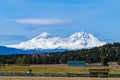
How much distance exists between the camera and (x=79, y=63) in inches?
6658

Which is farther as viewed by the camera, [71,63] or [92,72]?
[71,63]

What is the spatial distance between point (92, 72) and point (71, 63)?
289ft

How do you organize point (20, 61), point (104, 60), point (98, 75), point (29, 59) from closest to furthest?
point (98, 75)
point (104, 60)
point (20, 61)
point (29, 59)

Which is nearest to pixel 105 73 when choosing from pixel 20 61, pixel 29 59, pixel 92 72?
pixel 92 72

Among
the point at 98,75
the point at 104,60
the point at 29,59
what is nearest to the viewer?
the point at 98,75

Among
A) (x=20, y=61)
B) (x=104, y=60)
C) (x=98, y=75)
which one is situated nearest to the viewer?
(x=98, y=75)

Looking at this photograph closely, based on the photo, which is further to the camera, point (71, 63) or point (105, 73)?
point (71, 63)

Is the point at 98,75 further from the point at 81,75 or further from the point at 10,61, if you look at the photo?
the point at 10,61

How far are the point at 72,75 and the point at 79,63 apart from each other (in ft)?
288

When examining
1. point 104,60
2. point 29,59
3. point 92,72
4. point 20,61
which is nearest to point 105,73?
point 92,72

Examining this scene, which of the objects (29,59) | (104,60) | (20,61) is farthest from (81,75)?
(29,59)

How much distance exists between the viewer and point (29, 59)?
199 metres

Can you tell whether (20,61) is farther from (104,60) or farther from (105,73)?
(105,73)

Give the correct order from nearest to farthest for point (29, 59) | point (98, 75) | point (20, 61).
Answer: point (98, 75) → point (20, 61) → point (29, 59)
